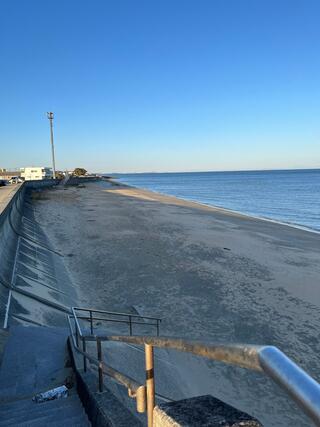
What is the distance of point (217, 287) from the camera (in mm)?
12750

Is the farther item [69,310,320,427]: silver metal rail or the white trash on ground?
Answer: the white trash on ground

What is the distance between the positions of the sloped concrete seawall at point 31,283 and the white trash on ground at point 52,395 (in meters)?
3.51

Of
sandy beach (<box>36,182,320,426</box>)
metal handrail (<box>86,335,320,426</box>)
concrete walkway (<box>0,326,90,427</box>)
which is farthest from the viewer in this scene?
sandy beach (<box>36,182,320,426</box>)

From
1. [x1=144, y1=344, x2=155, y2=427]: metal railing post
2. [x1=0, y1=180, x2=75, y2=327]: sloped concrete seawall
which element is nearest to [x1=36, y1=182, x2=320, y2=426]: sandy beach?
[x1=0, y1=180, x2=75, y2=327]: sloped concrete seawall

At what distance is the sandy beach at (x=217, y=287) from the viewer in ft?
23.8

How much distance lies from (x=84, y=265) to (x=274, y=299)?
8.52 meters

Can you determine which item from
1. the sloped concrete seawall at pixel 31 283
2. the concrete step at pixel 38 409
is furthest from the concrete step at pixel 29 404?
the sloped concrete seawall at pixel 31 283

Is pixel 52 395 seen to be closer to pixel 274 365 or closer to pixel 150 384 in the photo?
pixel 150 384

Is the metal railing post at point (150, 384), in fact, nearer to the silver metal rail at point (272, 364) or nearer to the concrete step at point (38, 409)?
the silver metal rail at point (272, 364)

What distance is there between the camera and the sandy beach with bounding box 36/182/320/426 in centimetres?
727

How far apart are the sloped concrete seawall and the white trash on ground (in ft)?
11.5

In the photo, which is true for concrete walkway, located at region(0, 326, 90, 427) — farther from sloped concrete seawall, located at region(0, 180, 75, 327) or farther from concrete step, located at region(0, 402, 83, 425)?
sloped concrete seawall, located at region(0, 180, 75, 327)

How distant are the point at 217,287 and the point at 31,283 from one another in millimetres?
6779

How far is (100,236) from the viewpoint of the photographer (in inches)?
859
